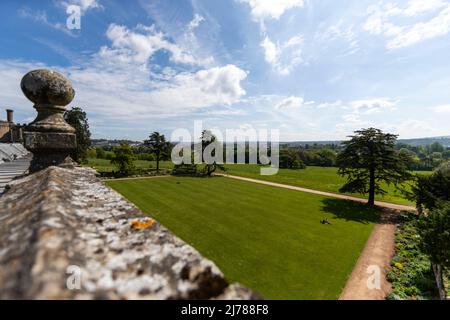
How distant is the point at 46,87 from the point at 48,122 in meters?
0.56

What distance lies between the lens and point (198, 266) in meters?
1.34

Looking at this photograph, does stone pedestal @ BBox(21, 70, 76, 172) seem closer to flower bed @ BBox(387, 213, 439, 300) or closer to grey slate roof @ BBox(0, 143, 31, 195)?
grey slate roof @ BBox(0, 143, 31, 195)

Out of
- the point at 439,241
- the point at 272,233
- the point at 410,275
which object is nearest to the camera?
the point at 439,241

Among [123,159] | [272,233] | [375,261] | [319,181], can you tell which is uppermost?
[123,159]

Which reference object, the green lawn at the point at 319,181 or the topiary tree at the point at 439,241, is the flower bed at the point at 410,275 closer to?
the topiary tree at the point at 439,241

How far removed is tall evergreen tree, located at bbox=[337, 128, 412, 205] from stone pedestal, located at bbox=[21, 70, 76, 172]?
1012 inches

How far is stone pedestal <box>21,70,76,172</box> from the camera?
11.1 ft

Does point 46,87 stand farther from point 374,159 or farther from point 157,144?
point 157,144

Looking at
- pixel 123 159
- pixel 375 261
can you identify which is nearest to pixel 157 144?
pixel 123 159

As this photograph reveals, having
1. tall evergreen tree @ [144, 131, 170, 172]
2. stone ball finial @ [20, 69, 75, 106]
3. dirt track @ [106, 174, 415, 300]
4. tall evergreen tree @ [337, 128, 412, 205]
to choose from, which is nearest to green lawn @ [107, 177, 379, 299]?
dirt track @ [106, 174, 415, 300]

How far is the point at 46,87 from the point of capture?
11.3 feet

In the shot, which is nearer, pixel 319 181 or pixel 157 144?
pixel 319 181

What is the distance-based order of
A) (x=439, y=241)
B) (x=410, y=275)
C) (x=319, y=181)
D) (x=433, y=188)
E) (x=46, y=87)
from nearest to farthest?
(x=46, y=87) → (x=439, y=241) → (x=410, y=275) → (x=433, y=188) → (x=319, y=181)
